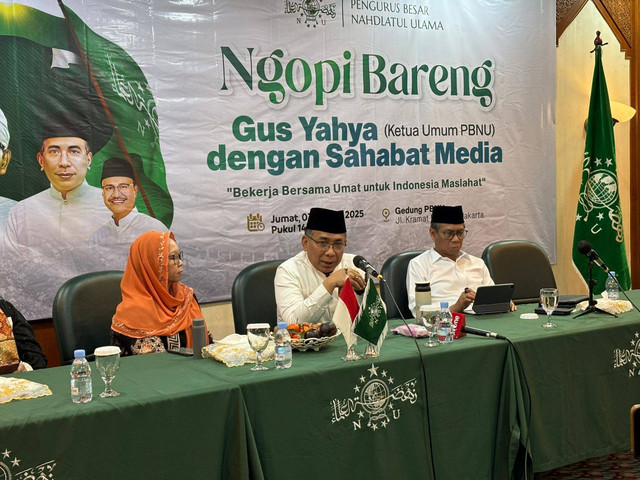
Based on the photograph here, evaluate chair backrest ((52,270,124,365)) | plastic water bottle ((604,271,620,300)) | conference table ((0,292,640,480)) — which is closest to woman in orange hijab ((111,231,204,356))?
chair backrest ((52,270,124,365))

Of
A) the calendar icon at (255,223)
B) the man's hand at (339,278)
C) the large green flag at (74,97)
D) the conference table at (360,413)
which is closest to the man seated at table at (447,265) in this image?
the conference table at (360,413)

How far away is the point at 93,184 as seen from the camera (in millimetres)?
3982

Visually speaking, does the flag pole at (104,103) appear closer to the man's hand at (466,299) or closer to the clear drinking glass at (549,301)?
the man's hand at (466,299)

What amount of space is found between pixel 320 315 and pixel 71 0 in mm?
1982

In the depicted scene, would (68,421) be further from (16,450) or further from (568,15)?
(568,15)

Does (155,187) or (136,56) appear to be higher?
(136,56)

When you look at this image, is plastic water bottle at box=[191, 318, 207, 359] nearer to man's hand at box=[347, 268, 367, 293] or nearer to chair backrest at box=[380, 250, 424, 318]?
man's hand at box=[347, 268, 367, 293]

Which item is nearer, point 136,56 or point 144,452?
point 144,452

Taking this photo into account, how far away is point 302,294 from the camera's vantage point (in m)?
3.56

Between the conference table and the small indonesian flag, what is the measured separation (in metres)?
0.10

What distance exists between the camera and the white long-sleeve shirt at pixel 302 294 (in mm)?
3340

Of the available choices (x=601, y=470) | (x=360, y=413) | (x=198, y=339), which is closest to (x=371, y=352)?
(x=360, y=413)

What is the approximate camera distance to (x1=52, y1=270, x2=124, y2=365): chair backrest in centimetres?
330

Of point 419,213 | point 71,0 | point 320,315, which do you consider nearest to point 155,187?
point 71,0
